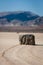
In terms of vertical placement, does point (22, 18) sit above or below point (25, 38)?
above

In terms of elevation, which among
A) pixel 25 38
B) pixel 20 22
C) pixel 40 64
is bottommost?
pixel 40 64

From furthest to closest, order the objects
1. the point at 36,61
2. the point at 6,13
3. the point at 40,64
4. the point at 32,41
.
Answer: the point at 6,13 < the point at 32,41 < the point at 36,61 < the point at 40,64

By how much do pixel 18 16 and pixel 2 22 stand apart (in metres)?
11.6

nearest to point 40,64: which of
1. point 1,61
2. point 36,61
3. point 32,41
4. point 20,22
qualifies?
point 36,61

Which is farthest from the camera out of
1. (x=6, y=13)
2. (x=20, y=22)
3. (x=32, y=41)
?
(x=6, y=13)

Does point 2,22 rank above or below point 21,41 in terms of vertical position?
above

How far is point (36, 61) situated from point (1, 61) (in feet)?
5.01

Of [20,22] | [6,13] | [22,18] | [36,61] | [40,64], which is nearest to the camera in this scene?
[40,64]

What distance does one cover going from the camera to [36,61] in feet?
38.6

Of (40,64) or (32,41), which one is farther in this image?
(32,41)

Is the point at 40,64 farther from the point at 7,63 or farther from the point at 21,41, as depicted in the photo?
the point at 21,41

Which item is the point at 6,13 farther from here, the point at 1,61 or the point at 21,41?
the point at 1,61

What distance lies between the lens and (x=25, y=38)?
2017 centimetres

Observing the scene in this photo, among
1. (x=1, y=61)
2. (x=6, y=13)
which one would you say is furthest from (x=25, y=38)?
(x=6, y=13)
